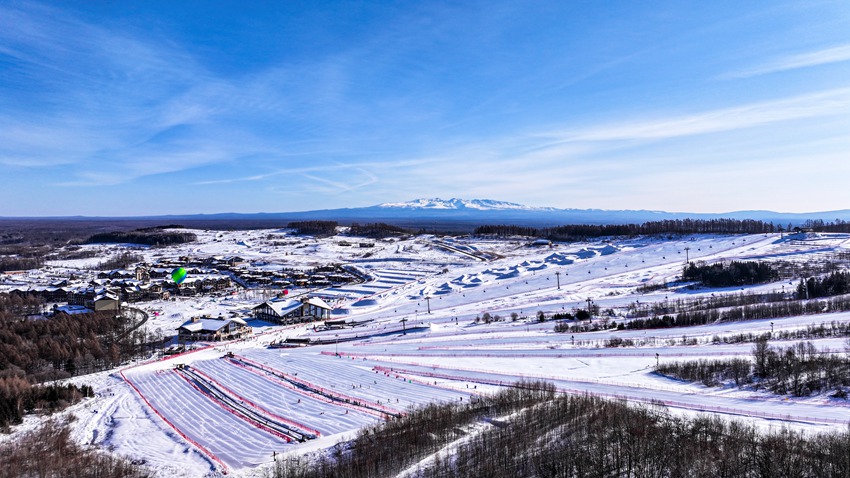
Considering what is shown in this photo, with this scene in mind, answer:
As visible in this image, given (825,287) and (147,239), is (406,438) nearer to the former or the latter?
(825,287)

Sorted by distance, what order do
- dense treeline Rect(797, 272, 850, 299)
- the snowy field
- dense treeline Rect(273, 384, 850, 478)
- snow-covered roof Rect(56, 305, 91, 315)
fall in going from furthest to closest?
snow-covered roof Rect(56, 305, 91, 315), dense treeline Rect(797, 272, 850, 299), the snowy field, dense treeline Rect(273, 384, 850, 478)

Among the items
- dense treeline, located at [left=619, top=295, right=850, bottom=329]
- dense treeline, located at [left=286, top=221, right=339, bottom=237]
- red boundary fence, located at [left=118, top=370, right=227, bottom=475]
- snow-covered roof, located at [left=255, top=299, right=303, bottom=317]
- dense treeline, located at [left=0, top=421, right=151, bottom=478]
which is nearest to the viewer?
dense treeline, located at [left=0, top=421, right=151, bottom=478]

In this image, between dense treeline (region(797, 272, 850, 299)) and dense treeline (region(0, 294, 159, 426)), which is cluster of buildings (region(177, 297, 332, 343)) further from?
dense treeline (region(797, 272, 850, 299))

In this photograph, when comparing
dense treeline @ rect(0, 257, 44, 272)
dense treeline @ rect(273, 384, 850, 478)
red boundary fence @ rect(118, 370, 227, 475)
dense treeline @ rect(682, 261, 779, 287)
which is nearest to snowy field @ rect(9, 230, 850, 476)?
red boundary fence @ rect(118, 370, 227, 475)

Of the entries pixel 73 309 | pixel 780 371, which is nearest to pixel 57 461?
pixel 780 371

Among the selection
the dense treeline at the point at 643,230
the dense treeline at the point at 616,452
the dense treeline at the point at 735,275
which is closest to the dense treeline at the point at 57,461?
the dense treeline at the point at 616,452

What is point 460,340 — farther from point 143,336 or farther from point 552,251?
point 552,251

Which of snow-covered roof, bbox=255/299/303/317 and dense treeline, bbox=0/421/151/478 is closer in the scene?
dense treeline, bbox=0/421/151/478

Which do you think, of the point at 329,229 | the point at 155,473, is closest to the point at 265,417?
the point at 155,473
